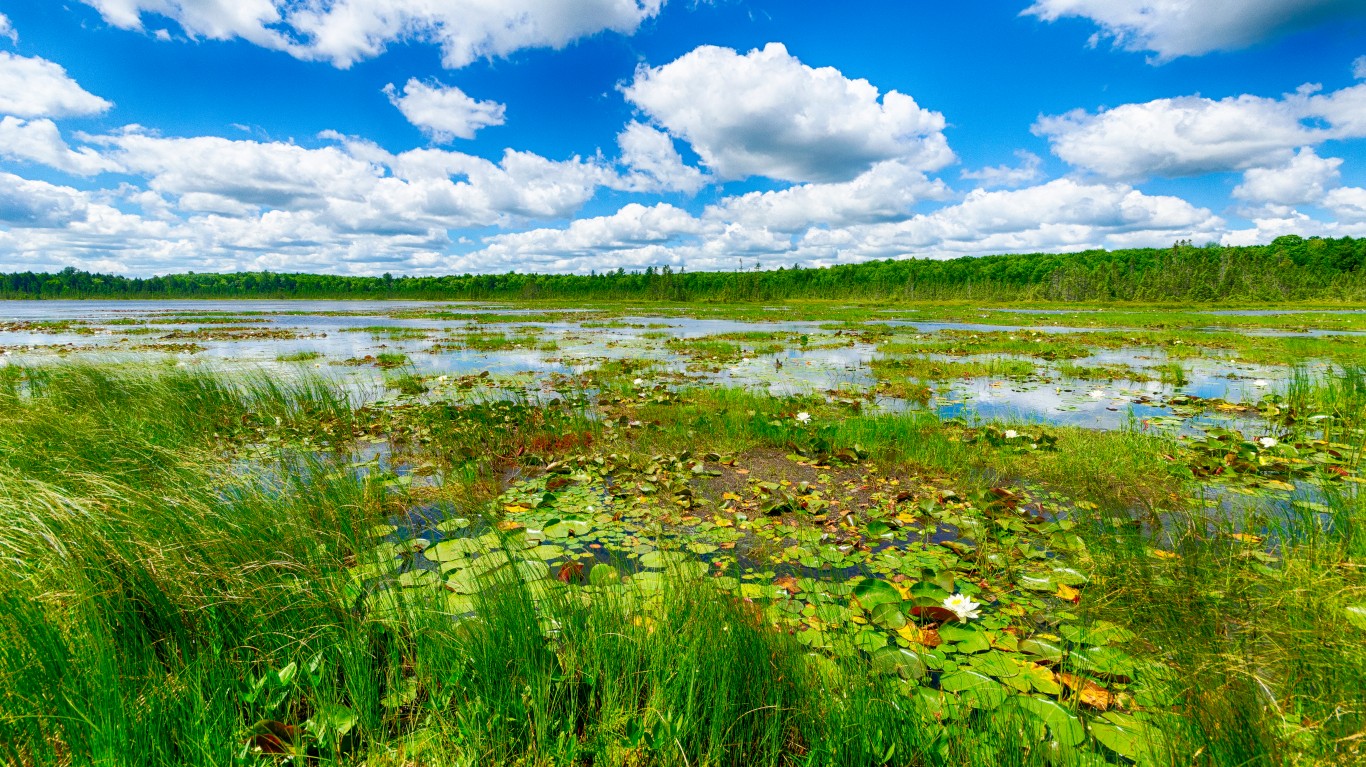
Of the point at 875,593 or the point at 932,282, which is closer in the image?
the point at 875,593

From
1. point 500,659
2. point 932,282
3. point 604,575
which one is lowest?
point 604,575

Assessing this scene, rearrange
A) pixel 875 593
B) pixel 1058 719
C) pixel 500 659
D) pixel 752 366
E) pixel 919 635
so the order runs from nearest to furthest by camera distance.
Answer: pixel 1058 719 < pixel 500 659 < pixel 919 635 < pixel 875 593 < pixel 752 366

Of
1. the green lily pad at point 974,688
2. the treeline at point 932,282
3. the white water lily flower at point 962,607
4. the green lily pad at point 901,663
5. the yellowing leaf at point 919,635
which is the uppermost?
the treeline at point 932,282

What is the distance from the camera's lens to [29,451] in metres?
4.09

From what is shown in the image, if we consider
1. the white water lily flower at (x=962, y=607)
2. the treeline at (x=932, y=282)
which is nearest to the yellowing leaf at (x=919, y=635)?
the white water lily flower at (x=962, y=607)

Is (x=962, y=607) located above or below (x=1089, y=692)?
above

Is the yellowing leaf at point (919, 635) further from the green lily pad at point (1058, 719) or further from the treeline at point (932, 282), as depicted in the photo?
the treeline at point (932, 282)

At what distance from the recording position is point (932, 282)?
3356 inches

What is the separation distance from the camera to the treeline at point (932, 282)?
2542 inches

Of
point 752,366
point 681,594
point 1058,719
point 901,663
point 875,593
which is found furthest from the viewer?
point 752,366

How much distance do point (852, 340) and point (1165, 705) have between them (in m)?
20.0

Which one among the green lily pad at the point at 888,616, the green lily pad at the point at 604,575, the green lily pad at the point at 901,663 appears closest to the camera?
the green lily pad at the point at 901,663

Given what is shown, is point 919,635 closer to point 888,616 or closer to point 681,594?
point 888,616

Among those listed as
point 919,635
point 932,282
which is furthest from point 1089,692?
point 932,282
